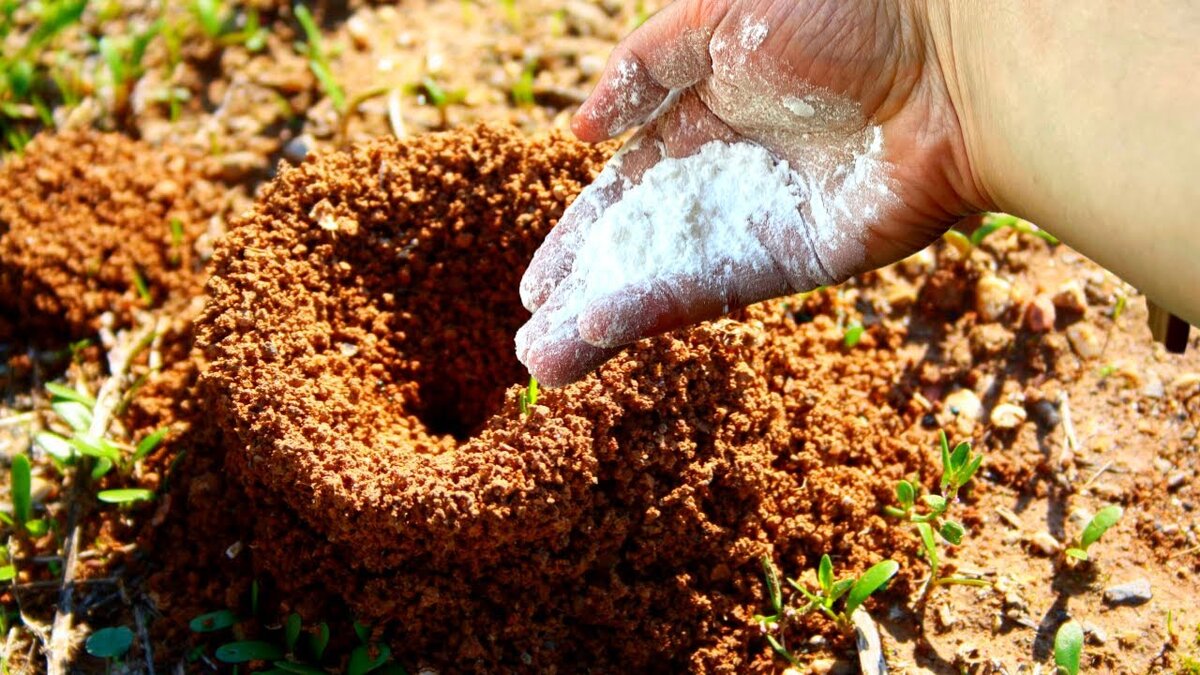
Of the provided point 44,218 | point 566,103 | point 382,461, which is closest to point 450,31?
point 566,103

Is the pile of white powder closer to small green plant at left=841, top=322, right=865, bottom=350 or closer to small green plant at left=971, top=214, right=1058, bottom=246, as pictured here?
small green plant at left=841, top=322, right=865, bottom=350

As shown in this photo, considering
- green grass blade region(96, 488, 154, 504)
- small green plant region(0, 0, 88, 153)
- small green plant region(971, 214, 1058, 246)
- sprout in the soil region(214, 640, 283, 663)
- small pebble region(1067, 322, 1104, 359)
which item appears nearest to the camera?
sprout in the soil region(214, 640, 283, 663)

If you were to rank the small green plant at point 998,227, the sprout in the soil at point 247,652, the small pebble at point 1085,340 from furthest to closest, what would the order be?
the small green plant at point 998,227 < the small pebble at point 1085,340 < the sprout in the soil at point 247,652

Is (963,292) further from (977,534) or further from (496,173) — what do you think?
(496,173)

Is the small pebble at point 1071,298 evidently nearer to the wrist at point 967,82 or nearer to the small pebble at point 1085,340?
the small pebble at point 1085,340

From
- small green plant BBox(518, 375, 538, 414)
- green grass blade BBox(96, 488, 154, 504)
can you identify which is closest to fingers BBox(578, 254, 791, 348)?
small green plant BBox(518, 375, 538, 414)

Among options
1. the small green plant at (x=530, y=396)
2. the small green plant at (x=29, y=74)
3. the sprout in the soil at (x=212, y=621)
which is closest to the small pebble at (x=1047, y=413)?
the small green plant at (x=530, y=396)

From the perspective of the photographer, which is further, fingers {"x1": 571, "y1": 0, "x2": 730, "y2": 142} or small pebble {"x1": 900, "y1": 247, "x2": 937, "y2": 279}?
small pebble {"x1": 900, "y1": 247, "x2": 937, "y2": 279}
